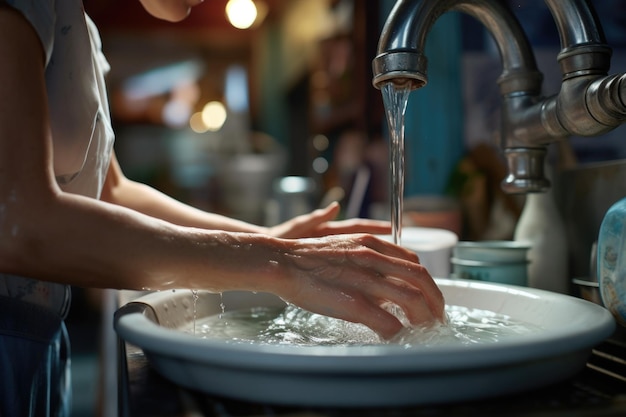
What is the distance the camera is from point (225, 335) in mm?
717

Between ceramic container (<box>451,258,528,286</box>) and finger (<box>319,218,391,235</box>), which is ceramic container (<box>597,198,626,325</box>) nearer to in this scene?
ceramic container (<box>451,258,528,286</box>)

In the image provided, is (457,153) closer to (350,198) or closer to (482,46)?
(482,46)

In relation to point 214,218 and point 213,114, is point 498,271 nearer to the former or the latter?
point 214,218

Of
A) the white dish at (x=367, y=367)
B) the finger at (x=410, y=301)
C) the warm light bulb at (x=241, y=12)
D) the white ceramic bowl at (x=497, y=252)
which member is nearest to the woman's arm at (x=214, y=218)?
the white ceramic bowl at (x=497, y=252)

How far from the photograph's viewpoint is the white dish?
42 centimetres

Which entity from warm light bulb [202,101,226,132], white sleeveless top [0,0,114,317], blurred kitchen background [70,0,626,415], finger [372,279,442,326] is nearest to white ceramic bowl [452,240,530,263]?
blurred kitchen background [70,0,626,415]

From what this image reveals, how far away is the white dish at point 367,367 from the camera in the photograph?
0.42 metres

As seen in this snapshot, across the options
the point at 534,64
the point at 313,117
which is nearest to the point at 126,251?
the point at 534,64

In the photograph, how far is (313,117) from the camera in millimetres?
4941

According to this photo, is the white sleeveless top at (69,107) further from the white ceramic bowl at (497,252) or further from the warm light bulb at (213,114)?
the warm light bulb at (213,114)

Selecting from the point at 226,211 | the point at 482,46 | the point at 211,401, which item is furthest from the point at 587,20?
the point at 226,211

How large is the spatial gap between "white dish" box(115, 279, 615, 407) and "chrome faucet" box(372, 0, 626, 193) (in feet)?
1.01

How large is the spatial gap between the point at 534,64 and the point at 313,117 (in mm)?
4134

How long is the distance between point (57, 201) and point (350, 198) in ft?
6.82
